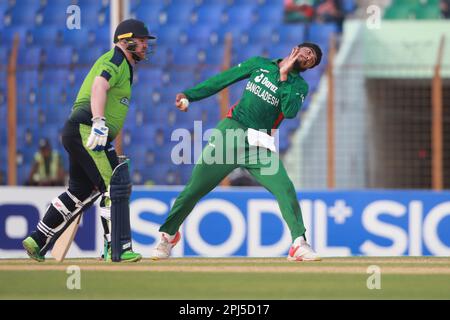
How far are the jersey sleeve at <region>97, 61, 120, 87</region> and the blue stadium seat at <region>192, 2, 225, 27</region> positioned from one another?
35.7 feet

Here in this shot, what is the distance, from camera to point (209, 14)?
20.9 m

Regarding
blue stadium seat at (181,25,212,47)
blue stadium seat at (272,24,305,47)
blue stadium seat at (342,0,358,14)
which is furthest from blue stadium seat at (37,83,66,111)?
blue stadium seat at (342,0,358,14)

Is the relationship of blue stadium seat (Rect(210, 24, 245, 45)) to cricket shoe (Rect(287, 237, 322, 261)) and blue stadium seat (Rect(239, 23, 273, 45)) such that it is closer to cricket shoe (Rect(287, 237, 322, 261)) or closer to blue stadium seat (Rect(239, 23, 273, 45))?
blue stadium seat (Rect(239, 23, 273, 45))

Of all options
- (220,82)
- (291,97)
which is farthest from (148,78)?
(291,97)

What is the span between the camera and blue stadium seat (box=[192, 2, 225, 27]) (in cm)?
2073

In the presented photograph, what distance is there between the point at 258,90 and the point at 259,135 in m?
0.39

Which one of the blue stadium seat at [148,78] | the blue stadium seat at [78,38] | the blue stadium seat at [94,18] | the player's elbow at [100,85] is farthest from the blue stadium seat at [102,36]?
the player's elbow at [100,85]

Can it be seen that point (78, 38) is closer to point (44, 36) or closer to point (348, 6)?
point (44, 36)

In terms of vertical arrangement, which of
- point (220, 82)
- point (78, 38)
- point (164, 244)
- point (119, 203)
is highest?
point (78, 38)

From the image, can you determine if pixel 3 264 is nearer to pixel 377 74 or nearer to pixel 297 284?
pixel 297 284

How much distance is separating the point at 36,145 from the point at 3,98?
0.88 metres

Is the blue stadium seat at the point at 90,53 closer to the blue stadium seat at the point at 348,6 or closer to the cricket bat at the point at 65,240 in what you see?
the blue stadium seat at the point at 348,6

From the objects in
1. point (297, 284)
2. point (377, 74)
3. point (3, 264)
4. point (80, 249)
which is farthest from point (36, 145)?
point (297, 284)

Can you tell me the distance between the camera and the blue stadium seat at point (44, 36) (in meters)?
20.1
